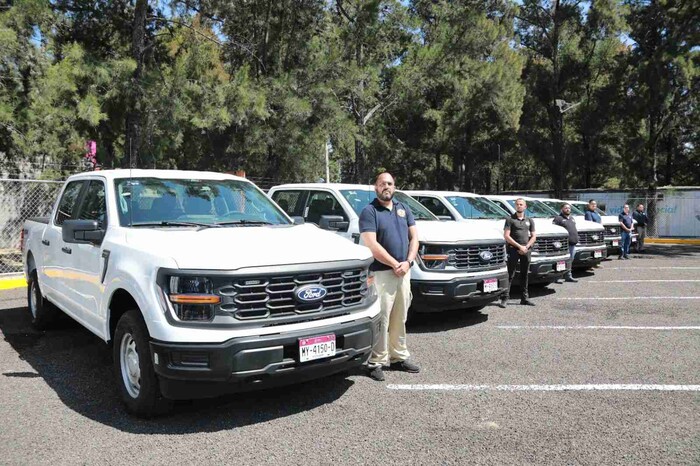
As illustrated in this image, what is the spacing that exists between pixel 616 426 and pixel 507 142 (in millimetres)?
30320

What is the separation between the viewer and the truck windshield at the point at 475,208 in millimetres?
10023

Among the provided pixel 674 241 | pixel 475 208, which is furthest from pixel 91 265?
pixel 674 241

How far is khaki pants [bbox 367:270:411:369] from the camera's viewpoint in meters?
5.02

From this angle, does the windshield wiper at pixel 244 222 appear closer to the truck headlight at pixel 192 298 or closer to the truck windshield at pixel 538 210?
the truck headlight at pixel 192 298

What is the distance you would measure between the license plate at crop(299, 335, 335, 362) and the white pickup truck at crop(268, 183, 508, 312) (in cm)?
244

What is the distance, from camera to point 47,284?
611cm

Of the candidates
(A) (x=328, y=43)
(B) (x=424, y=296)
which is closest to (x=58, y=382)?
(B) (x=424, y=296)

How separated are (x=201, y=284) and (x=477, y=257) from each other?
4295 millimetres

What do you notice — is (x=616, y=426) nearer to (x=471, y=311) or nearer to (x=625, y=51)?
(x=471, y=311)

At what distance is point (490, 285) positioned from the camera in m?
7.00

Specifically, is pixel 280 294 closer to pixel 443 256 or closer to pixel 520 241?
pixel 443 256

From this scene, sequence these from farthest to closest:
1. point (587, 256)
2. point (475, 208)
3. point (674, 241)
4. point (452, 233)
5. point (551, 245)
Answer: point (674, 241) → point (587, 256) → point (475, 208) → point (551, 245) → point (452, 233)

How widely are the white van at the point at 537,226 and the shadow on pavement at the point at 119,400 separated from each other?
5000 mm

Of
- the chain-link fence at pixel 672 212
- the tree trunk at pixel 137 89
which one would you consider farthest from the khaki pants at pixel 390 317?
the chain-link fence at pixel 672 212
